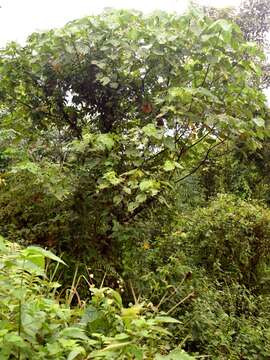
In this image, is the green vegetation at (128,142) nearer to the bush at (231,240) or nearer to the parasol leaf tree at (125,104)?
the parasol leaf tree at (125,104)

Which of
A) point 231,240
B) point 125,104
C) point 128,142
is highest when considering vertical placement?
point 125,104

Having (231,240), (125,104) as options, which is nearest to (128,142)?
(125,104)

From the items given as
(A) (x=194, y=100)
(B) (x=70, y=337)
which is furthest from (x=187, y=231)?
(B) (x=70, y=337)

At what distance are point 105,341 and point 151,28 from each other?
7.32 ft

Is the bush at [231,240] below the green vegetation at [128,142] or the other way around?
below

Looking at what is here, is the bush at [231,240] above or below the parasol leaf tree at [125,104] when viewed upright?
below

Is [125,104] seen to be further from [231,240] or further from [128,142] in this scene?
[231,240]

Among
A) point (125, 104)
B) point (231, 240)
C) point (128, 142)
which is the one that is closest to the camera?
point (128, 142)

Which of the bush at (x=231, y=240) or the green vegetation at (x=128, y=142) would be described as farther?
the bush at (x=231, y=240)

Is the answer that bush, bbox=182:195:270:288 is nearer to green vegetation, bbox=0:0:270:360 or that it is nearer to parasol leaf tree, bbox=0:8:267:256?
green vegetation, bbox=0:0:270:360

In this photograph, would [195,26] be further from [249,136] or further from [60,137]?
[60,137]

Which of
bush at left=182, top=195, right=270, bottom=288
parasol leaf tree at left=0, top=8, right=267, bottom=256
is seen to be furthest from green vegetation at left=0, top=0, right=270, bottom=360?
bush at left=182, top=195, right=270, bottom=288

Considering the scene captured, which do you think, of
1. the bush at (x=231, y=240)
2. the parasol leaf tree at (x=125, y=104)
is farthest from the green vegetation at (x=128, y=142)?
the bush at (x=231, y=240)

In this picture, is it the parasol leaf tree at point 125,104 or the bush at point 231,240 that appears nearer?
the parasol leaf tree at point 125,104
